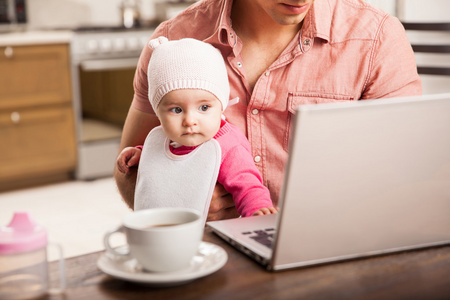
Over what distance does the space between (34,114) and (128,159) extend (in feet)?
7.95

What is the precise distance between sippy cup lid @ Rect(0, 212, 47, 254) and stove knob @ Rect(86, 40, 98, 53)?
123 inches

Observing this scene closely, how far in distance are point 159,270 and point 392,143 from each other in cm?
35

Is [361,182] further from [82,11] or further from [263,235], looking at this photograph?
[82,11]

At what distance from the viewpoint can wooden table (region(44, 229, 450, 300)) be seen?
786 mm

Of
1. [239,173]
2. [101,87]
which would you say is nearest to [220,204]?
[239,173]

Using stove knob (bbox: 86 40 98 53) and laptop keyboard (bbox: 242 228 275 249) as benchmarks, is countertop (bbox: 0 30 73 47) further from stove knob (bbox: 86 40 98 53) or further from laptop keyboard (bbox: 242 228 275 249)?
laptop keyboard (bbox: 242 228 275 249)

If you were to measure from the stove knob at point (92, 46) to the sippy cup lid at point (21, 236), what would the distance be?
123 inches

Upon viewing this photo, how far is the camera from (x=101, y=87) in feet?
13.6

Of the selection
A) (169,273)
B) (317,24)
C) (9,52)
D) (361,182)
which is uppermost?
(317,24)

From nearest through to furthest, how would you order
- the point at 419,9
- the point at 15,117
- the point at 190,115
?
the point at 190,115, the point at 419,9, the point at 15,117

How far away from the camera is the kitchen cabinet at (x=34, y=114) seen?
367cm

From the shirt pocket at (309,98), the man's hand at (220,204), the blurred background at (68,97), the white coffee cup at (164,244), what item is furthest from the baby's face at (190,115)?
the blurred background at (68,97)

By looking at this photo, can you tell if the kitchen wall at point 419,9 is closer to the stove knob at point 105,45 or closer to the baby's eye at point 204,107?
the stove knob at point 105,45

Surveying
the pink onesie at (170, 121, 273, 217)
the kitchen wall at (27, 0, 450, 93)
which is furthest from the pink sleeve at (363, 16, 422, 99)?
the kitchen wall at (27, 0, 450, 93)
